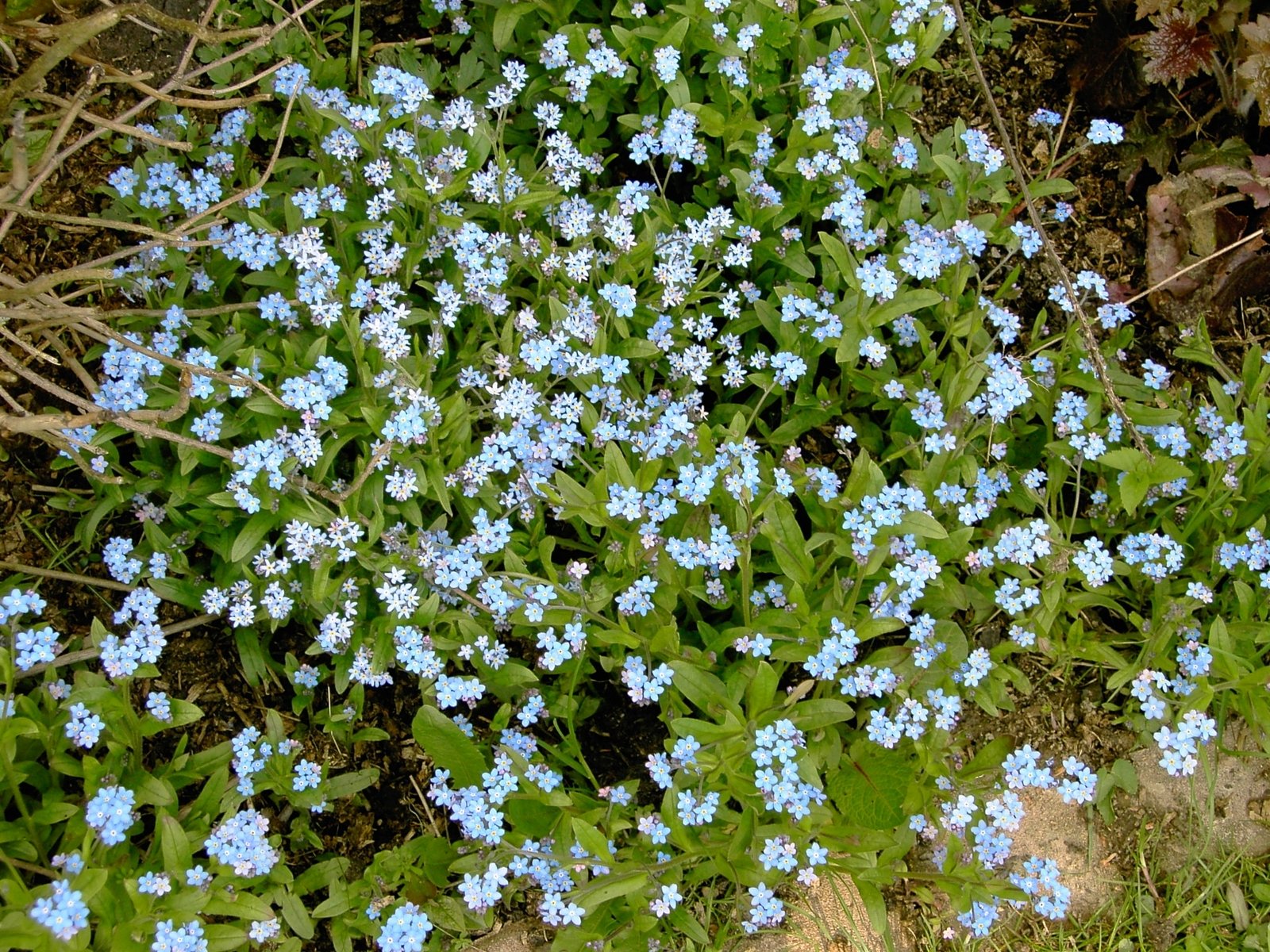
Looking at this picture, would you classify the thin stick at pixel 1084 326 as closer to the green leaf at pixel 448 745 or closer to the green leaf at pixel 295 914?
the green leaf at pixel 448 745

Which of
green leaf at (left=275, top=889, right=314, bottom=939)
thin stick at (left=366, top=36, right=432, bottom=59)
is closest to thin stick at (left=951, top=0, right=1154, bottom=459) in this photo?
thin stick at (left=366, top=36, right=432, bottom=59)

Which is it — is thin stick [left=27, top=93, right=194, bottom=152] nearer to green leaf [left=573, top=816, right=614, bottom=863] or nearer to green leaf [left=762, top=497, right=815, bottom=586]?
green leaf [left=762, top=497, right=815, bottom=586]

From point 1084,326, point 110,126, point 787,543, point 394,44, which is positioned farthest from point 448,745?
point 394,44

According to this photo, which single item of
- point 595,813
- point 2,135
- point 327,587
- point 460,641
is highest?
point 2,135

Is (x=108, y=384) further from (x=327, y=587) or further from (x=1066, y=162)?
(x=1066, y=162)

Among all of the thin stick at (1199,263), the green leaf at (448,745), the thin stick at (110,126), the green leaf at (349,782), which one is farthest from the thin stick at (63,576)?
the thin stick at (1199,263)

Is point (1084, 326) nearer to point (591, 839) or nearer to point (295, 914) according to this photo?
point (591, 839)

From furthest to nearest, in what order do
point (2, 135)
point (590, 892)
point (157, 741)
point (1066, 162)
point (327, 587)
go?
point (1066, 162)
point (2, 135)
point (157, 741)
point (327, 587)
point (590, 892)

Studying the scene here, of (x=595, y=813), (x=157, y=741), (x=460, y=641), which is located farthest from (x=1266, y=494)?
(x=157, y=741)
